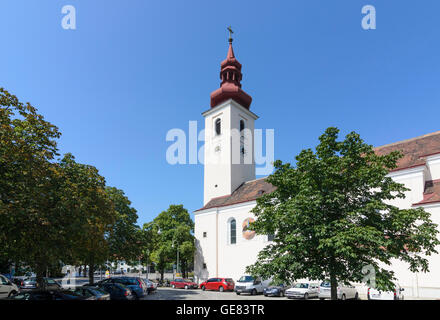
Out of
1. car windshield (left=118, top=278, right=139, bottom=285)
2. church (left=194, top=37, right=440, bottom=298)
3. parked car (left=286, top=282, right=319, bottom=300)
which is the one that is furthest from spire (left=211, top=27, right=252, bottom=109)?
car windshield (left=118, top=278, right=139, bottom=285)

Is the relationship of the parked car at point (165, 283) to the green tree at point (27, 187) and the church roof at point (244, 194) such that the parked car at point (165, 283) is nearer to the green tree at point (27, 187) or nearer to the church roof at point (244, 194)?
the church roof at point (244, 194)

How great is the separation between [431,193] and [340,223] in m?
17.9

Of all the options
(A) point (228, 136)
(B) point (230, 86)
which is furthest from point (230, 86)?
(A) point (228, 136)

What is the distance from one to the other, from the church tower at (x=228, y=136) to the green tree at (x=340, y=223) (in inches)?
1122

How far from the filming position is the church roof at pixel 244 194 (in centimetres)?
3688

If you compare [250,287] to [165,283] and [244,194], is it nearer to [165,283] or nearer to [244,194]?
[244,194]

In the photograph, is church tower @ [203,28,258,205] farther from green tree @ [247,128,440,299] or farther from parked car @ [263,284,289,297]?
green tree @ [247,128,440,299]

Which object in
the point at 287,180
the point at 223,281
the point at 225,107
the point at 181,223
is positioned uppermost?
the point at 225,107

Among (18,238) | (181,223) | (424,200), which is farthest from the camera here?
(181,223)

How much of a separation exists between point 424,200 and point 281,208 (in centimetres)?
1699

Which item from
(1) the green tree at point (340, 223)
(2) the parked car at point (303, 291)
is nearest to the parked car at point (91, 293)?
(1) the green tree at point (340, 223)
